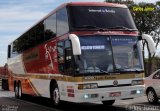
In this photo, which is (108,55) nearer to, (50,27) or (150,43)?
(150,43)

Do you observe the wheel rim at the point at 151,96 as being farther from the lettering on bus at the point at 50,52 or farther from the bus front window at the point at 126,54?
the lettering on bus at the point at 50,52

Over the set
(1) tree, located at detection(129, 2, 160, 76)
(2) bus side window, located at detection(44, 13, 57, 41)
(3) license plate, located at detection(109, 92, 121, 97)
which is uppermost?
(1) tree, located at detection(129, 2, 160, 76)

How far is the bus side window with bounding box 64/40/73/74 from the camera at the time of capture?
14413 millimetres

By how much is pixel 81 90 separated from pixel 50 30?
4133 mm

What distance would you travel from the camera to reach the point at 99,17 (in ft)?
49.9

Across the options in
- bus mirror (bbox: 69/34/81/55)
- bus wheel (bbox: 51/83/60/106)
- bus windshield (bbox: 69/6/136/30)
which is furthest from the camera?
bus wheel (bbox: 51/83/60/106)

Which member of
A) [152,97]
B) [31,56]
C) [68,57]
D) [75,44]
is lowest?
[152,97]

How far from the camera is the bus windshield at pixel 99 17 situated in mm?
14852

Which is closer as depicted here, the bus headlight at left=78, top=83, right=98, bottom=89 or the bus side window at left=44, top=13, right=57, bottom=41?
the bus headlight at left=78, top=83, right=98, bottom=89

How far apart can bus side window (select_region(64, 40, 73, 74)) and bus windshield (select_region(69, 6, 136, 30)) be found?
648mm

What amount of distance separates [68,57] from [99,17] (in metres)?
1.82

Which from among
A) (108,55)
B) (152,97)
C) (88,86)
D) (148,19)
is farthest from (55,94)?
(148,19)

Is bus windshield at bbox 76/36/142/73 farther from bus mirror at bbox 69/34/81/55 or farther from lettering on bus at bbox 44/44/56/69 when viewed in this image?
lettering on bus at bbox 44/44/56/69

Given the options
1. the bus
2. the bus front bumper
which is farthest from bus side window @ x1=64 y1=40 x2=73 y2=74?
the bus front bumper
